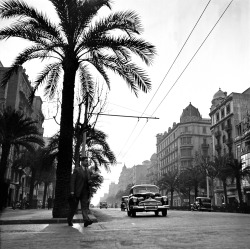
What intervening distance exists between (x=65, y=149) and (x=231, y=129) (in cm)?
5210

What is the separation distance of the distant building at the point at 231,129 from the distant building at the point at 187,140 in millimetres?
18465

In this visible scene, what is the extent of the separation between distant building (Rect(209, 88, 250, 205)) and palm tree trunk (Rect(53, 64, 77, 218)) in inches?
1659

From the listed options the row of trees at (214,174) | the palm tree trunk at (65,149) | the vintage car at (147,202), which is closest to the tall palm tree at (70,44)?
the palm tree trunk at (65,149)

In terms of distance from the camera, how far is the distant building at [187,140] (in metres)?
89.3

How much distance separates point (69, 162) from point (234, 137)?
51447mm

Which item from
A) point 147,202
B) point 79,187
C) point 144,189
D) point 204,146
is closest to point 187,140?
point 204,146

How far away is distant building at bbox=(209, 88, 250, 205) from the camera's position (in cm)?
5679

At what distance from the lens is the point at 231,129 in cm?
6131

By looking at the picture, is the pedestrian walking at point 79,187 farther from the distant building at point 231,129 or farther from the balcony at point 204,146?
the balcony at point 204,146

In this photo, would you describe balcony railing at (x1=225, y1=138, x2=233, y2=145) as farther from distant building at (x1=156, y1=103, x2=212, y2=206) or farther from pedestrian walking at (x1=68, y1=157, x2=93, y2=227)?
pedestrian walking at (x1=68, y1=157, x2=93, y2=227)

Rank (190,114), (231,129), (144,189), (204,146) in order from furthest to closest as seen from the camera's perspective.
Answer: (190,114), (204,146), (231,129), (144,189)

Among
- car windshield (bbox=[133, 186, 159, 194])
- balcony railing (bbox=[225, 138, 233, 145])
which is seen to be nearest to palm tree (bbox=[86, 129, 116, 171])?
car windshield (bbox=[133, 186, 159, 194])

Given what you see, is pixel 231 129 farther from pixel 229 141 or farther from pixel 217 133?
pixel 217 133

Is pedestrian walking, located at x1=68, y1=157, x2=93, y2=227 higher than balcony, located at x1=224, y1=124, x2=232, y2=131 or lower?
lower
